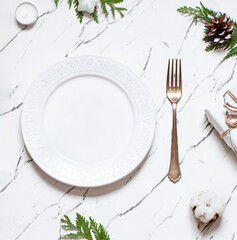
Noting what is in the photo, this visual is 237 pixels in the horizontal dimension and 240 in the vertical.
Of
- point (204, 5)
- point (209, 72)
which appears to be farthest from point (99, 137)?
point (204, 5)

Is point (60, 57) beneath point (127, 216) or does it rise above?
above

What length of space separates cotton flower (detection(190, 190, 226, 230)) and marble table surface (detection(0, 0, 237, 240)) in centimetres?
5

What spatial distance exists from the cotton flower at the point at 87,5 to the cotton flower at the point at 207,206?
2.25 feet

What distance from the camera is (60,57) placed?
121 cm

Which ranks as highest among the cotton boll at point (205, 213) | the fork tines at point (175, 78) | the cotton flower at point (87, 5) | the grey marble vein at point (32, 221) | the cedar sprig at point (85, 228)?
the cotton flower at point (87, 5)

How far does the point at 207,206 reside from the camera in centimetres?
112

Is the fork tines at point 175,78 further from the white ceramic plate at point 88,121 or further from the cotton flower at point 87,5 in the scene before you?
the cotton flower at point 87,5

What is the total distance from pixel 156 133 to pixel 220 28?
1.31 feet

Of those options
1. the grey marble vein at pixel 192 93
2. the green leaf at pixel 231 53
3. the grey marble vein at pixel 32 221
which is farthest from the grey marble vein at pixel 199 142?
the grey marble vein at pixel 32 221

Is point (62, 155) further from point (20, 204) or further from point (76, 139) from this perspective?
point (20, 204)

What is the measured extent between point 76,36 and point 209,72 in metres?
0.46

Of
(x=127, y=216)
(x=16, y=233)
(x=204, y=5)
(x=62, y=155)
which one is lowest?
(x=127, y=216)

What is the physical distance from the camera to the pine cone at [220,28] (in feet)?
3.87

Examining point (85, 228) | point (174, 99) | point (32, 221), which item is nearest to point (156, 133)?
point (174, 99)
